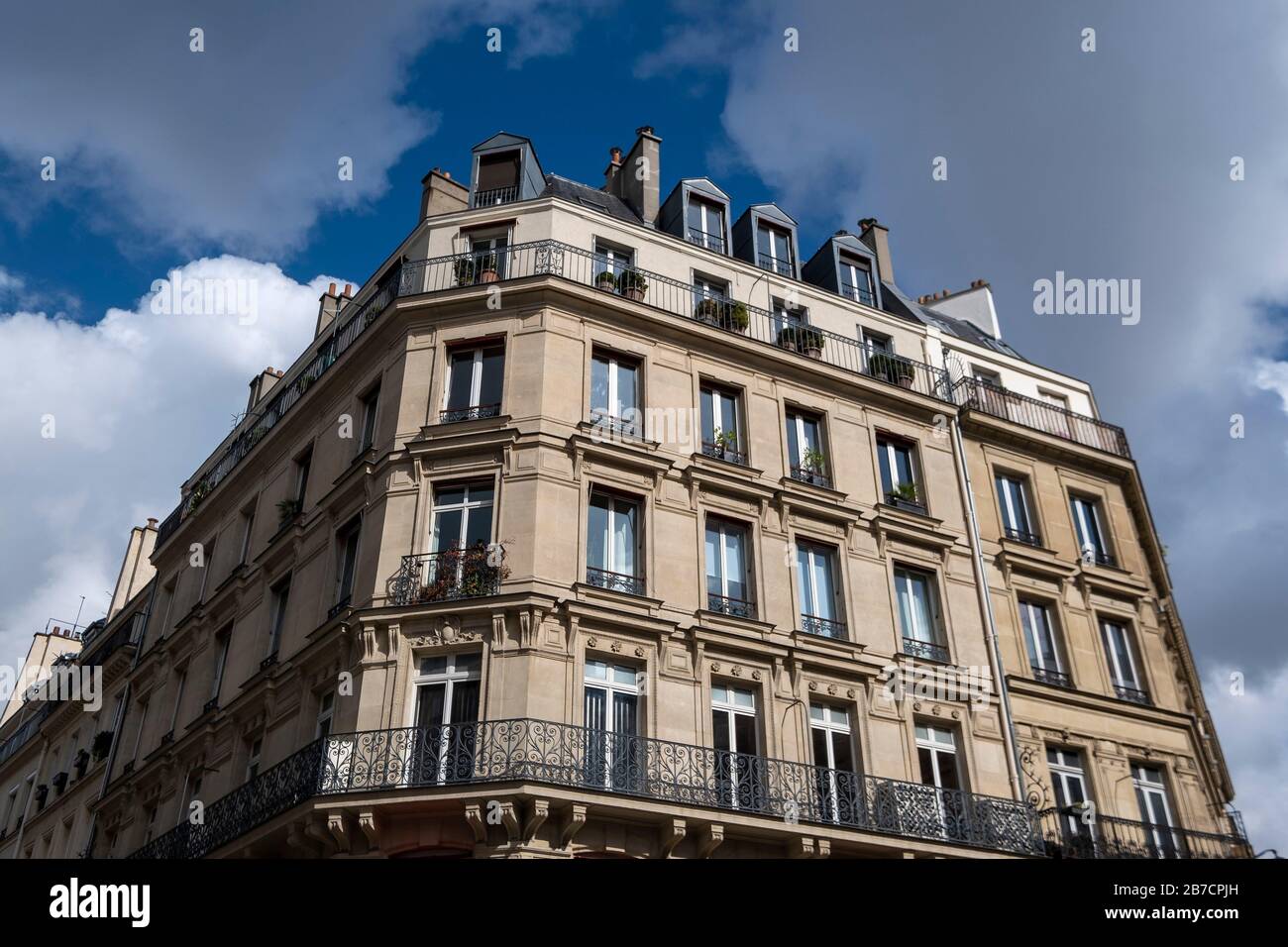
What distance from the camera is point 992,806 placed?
55.8ft

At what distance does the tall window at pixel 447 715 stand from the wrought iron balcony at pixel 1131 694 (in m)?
11.8

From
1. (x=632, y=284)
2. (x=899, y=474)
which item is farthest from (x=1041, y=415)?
(x=632, y=284)

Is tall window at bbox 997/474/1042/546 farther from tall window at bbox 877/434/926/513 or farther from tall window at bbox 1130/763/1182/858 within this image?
tall window at bbox 1130/763/1182/858

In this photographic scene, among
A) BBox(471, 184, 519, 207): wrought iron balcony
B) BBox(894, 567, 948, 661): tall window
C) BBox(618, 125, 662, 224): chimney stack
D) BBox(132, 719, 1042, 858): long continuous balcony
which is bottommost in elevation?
BBox(132, 719, 1042, 858): long continuous balcony

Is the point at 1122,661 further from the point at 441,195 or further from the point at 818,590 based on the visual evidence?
the point at 441,195

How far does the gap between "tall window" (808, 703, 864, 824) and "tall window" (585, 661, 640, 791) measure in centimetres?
280

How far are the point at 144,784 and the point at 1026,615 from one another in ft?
53.5

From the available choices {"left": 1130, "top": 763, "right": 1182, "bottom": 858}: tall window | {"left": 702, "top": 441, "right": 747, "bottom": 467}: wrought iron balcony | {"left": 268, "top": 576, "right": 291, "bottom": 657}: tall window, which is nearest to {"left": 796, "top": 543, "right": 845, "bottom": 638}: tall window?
{"left": 702, "top": 441, "right": 747, "bottom": 467}: wrought iron balcony

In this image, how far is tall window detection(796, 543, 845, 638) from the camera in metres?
17.8

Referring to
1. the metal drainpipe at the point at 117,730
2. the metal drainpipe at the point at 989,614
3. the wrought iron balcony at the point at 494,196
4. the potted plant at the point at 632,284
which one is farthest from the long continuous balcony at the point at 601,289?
the metal drainpipe at the point at 117,730

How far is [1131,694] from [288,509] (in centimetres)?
1528

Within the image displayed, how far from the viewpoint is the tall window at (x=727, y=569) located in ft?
56.4
